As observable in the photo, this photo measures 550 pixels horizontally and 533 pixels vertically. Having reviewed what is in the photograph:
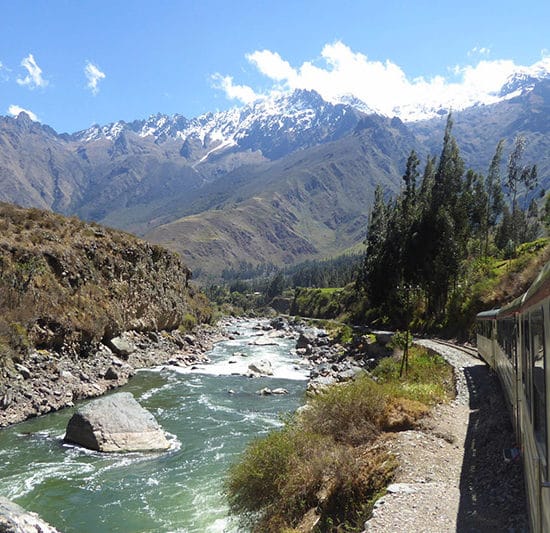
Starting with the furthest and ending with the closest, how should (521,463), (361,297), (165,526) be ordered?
(361,297) < (165,526) < (521,463)

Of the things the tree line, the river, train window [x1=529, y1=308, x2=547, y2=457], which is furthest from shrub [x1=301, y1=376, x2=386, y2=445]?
the tree line

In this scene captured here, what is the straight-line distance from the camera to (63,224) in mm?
45219

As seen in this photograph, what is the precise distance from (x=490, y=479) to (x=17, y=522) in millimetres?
11546

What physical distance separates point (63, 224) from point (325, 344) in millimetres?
34790

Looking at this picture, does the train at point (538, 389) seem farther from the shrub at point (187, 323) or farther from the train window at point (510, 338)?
the shrub at point (187, 323)

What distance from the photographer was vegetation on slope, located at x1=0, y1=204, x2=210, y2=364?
3291 cm

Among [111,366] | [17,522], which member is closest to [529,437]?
[17,522]

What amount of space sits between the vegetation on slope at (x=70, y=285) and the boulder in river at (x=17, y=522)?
17.9m

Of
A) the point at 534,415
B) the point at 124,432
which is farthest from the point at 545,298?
the point at 124,432

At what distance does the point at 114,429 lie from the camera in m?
21.1

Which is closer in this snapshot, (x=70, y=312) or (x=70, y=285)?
(x=70, y=312)

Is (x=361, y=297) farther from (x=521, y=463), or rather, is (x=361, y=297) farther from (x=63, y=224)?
(x=521, y=463)

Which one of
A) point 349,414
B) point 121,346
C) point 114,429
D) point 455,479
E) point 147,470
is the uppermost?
point 349,414

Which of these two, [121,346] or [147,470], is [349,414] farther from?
[121,346]
